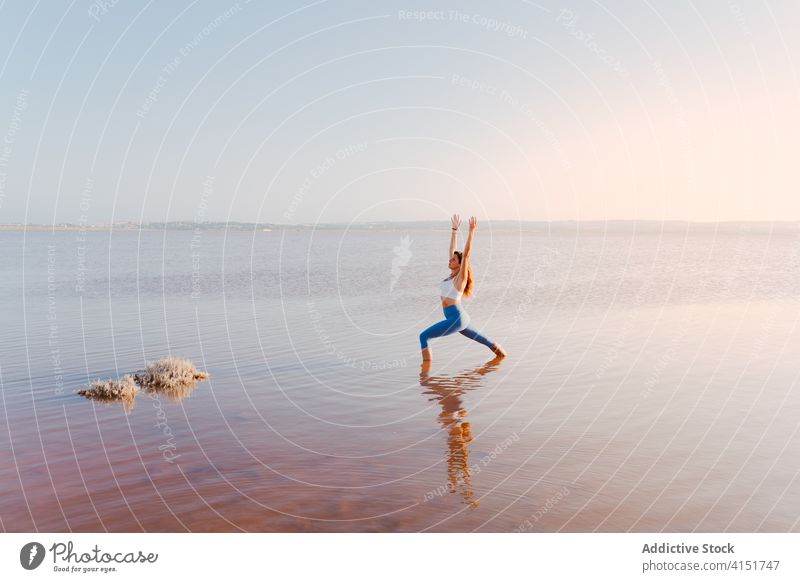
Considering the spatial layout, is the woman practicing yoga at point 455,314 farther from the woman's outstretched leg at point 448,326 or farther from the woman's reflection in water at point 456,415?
the woman's reflection in water at point 456,415

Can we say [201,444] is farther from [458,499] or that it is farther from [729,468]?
[729,468]

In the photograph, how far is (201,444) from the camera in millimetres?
8961

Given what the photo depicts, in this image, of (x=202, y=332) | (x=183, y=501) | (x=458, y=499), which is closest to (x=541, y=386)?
(x=458, y=499)

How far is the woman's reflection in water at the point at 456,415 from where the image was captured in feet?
24.7

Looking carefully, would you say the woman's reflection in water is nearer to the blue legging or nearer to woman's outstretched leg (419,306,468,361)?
the blue legging

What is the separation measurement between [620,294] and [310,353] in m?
15.9
